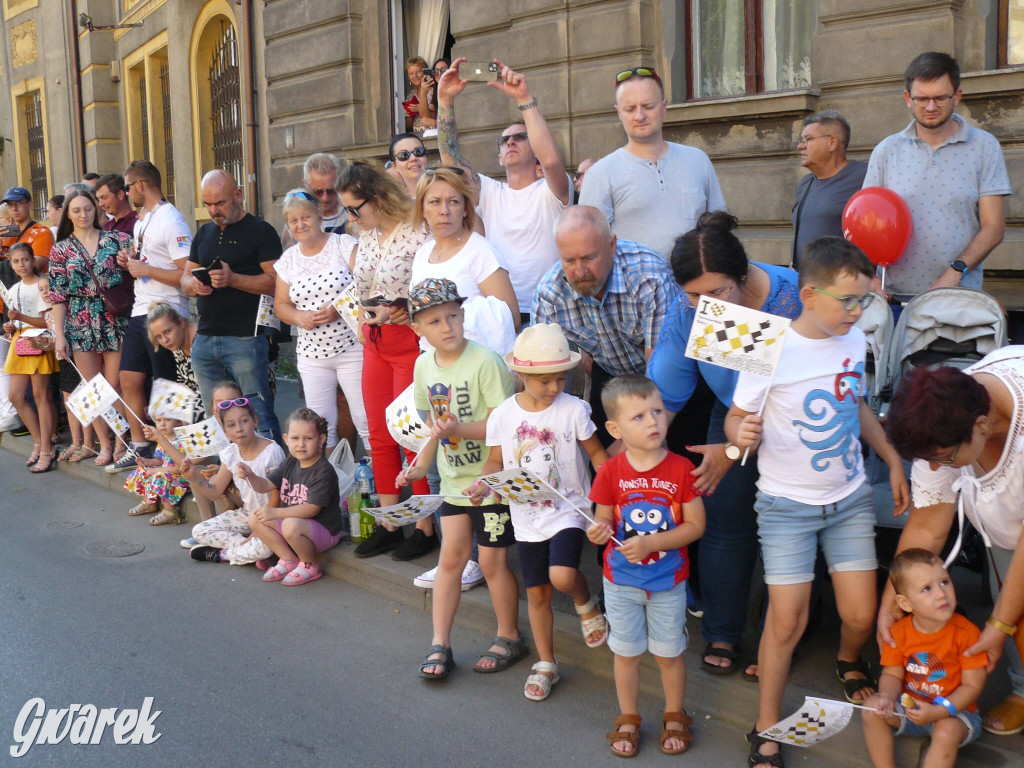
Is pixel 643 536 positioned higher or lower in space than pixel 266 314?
lower

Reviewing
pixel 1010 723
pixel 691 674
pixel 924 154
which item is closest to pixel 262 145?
pixel 924 154

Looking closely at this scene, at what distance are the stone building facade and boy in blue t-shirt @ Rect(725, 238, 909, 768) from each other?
13.8ft

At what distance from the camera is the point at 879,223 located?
4.64 m

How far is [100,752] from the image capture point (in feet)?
12.4

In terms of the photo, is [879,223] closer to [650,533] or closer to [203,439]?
[650,533]

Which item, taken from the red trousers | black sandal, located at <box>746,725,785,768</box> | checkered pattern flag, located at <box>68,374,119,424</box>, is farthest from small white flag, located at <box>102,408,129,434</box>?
black sandal, located at <box>746,725,785,768</box>

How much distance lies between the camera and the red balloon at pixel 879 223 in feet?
15.2

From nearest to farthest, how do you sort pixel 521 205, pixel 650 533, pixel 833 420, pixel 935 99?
1. pixel 833 420
2. pixel 650 533
3. pixel 935 99
4. pixel 521 205

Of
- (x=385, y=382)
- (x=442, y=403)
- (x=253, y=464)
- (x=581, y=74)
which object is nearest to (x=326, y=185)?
(x=385, y=382)

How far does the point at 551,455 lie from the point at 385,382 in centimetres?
185

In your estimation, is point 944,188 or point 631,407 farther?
point 944,188

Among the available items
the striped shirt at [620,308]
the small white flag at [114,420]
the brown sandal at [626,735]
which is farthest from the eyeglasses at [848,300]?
the small white flag at [114,420]

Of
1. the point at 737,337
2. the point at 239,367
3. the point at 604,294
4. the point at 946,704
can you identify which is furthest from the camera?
the point at 239,367

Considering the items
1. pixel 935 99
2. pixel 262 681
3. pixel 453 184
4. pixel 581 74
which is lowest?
pixel 262 681
